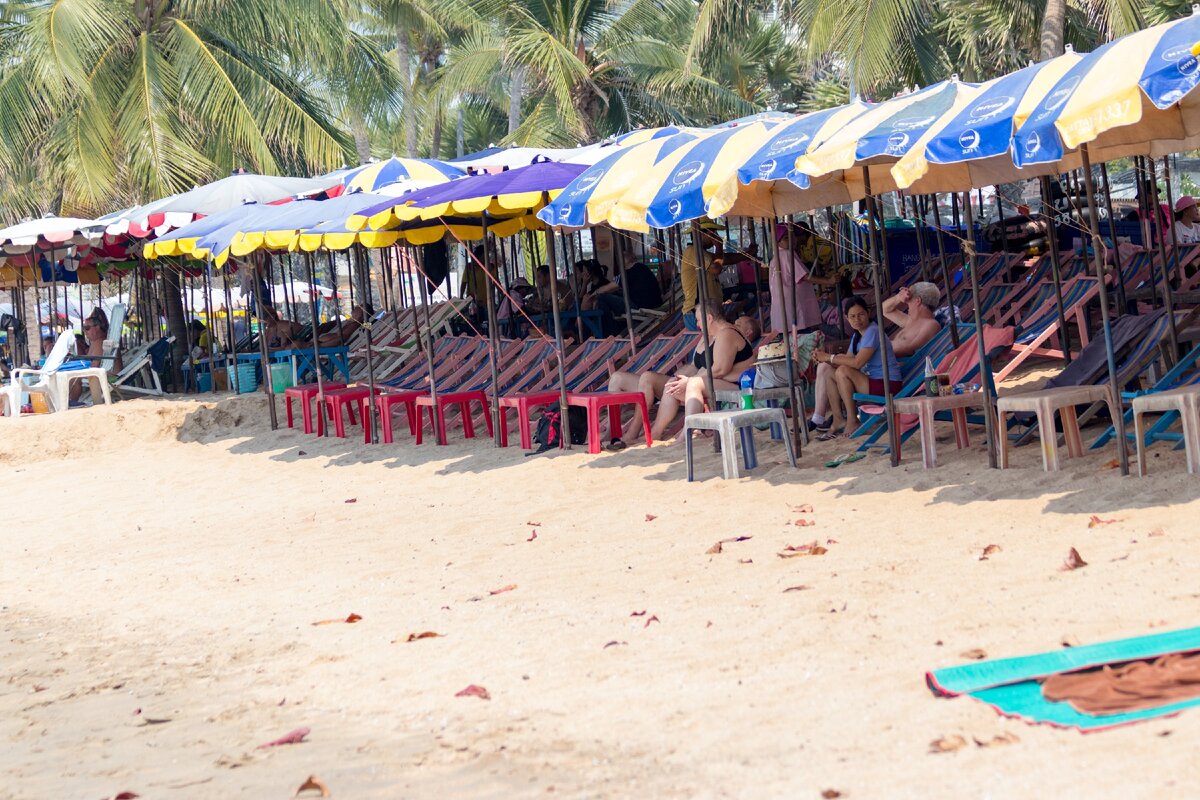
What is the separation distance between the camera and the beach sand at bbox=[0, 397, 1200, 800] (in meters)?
3.51

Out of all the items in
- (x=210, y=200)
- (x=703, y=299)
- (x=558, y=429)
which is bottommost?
(x=558, y=429)

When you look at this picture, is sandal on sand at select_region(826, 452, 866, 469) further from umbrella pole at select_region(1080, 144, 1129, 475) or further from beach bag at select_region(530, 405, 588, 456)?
beach bag at select_region(530, 405, 588, 456)

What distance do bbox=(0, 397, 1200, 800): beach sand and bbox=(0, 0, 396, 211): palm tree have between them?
12740 mm

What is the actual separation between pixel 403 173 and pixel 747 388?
553cm

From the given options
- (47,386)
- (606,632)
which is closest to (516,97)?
(47,386)

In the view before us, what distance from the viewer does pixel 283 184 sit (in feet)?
55.2

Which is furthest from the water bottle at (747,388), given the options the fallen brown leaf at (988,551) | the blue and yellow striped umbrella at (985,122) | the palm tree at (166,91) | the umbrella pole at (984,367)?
the palm tree at (166,91)

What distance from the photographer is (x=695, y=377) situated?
9.60 m

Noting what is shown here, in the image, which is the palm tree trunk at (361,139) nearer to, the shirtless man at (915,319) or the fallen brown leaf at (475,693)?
the shirtless man at (915,319)

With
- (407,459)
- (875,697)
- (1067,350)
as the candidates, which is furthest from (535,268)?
(875,697)

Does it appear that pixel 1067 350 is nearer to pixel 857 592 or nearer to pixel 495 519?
pixel 495 519

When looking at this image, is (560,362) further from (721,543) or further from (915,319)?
(721,543)

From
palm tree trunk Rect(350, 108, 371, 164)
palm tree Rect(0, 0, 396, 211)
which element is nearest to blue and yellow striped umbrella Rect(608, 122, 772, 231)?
palm tree Rect(0, 0, 396, 211)

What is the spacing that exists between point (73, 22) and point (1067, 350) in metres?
15.6
